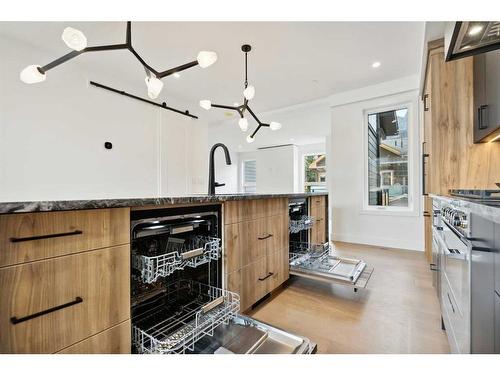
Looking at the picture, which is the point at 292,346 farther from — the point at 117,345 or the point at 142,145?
the point at 142,145

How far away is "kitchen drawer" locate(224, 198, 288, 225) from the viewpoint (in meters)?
1.39

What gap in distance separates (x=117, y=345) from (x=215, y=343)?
0.47 meters

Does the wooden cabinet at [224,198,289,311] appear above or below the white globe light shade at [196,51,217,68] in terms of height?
below

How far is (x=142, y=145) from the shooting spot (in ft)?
11.8

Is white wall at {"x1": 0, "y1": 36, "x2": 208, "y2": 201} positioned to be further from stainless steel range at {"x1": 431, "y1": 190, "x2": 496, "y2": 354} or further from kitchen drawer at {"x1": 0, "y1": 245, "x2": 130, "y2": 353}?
stainless steel range at {"x1": 431, "y1": 190, "x2": 496, "y2": 354}

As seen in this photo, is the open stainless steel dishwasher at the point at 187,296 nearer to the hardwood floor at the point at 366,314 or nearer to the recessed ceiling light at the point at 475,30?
the hardwood floor at the point at 366,314

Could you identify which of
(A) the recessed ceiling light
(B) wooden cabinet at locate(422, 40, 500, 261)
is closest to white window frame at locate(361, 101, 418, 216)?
(B) wooden cabinet at locate(422, 40, 500, 261)

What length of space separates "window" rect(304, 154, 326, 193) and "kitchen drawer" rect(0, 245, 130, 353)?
709cm

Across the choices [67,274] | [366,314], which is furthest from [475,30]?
[67,274]

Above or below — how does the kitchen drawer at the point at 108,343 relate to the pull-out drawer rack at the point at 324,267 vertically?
above

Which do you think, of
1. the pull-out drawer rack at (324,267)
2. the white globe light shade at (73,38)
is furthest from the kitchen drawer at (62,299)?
the pull-out drawer rack at (324,267)

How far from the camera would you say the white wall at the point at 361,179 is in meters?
3.46

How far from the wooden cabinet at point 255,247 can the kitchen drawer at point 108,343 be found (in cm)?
58
